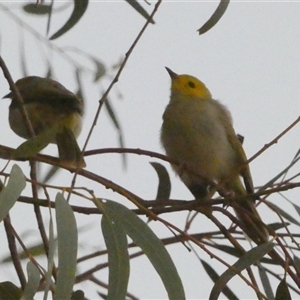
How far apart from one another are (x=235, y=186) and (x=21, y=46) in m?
0.87

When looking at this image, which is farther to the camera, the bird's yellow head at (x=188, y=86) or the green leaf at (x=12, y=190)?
the bird's yellow head at (x=188, y=86)

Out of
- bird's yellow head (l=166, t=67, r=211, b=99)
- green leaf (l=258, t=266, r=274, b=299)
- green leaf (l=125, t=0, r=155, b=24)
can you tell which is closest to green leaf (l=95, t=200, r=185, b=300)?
green leaf (l=258, t=266, r=274, b=299)

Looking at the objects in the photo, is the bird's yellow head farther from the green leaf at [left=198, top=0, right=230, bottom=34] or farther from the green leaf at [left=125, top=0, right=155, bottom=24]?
the green leaf at [left=198, top=0, right=230, bottom=34]

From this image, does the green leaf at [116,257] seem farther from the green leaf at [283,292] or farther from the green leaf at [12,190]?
Answer: the green leaf at [283,292]

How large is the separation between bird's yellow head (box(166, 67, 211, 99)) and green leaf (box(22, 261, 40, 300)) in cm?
172

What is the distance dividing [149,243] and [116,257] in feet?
0.25

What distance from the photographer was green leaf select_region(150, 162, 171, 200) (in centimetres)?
192

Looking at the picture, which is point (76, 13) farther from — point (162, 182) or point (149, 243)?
point (149, 243)

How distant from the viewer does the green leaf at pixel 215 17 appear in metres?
1.64

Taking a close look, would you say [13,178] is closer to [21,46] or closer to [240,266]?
[240,266]

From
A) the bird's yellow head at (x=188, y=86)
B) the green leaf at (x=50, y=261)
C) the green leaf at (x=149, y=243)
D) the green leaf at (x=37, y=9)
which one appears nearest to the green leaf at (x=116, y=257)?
the green leaf at (x=149, y=243)

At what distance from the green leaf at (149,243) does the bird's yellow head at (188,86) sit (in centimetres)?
159

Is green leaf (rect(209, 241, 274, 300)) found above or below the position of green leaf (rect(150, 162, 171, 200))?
below

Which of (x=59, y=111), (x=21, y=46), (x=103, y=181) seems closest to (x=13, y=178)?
(x=103, y=181)
